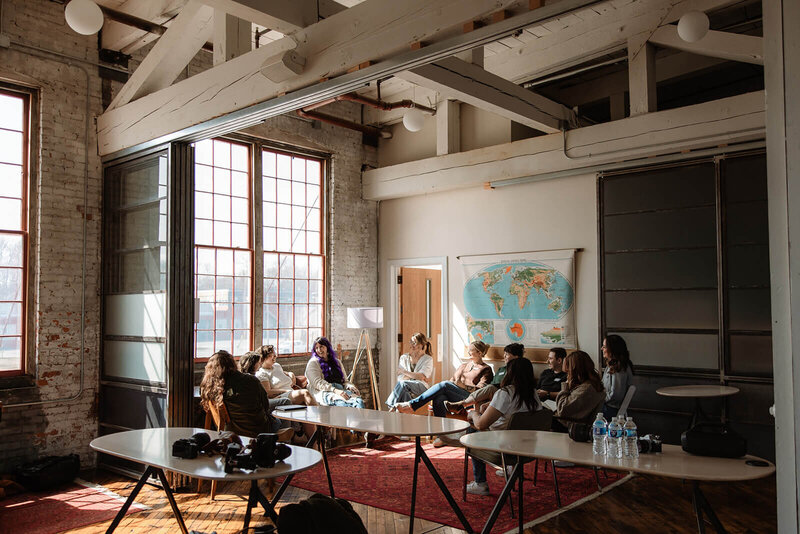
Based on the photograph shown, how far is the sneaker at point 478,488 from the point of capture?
19.5 ft

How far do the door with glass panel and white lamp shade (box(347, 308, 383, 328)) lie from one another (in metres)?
3.23

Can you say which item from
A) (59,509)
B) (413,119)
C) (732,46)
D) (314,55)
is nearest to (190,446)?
(59,509)

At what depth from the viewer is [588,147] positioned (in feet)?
25.2

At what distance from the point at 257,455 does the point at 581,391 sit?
9.71ft

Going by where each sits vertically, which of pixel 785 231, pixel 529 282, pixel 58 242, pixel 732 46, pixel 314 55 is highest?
pixel 732 46

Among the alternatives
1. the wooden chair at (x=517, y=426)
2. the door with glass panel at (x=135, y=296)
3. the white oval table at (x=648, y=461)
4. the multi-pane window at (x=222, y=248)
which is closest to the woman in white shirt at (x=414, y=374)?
the multi-pane window at (x=222, y=248)

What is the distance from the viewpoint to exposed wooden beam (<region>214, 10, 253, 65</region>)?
5.67m

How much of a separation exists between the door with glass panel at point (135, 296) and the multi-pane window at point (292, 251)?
7.52 ft

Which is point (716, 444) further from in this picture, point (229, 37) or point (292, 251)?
point (292, 251)

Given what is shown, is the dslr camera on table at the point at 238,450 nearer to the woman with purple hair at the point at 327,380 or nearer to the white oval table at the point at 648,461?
the white oval table at the point at 648,461

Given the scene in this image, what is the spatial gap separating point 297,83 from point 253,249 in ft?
13.7

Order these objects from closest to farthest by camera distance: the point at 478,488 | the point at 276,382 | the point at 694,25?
1. the point at 694,25
2. the point at 478,488
3. the point at 276,382

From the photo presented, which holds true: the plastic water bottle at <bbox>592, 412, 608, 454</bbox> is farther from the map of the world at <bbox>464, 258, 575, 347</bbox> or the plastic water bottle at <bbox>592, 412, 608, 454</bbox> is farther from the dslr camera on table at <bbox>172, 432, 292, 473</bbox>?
the map of the world at <bbox>464, 258, 575, 347</bbox>

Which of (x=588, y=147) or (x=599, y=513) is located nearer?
(x=599, y=513)
